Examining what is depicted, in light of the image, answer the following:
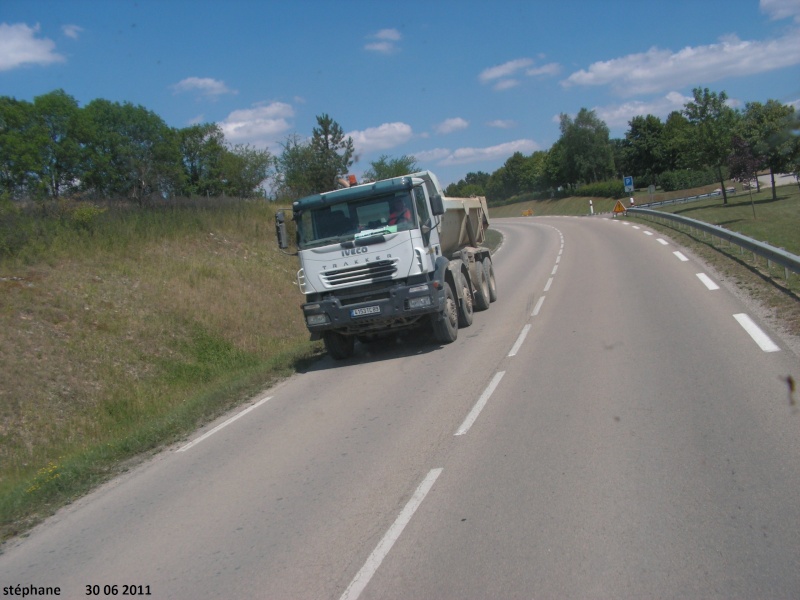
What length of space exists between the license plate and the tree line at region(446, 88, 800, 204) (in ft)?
22.6

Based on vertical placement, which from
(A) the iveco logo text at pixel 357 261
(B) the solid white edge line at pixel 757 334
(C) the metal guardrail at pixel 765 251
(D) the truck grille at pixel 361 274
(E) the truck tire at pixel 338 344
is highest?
(A) the iveco logo text at pixel 357 261

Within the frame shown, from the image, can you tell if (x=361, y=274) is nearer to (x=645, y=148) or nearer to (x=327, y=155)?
(x=327, y=155)

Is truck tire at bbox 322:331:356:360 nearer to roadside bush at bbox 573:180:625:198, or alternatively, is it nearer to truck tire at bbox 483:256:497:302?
truck tire at bbox 483:256:497:302

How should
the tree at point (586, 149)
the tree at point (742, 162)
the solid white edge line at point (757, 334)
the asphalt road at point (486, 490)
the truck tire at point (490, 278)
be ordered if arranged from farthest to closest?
1. the tree at point (586, 149)
2. the tree at point (742, 162)
3. the truck tire at point (490, 278)
4. the solid white edge line at point (757, 334)
5. the asphalt road at point (486, 490)

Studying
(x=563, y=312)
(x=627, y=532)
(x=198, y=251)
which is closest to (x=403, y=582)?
(x=627, y=532)

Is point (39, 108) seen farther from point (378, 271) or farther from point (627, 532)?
point (627, 532)

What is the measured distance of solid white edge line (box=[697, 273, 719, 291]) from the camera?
48.1 feet

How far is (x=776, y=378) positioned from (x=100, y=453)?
8.03m

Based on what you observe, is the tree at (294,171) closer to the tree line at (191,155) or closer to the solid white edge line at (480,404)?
the tree line at (191,155)

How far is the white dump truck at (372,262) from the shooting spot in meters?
11.9

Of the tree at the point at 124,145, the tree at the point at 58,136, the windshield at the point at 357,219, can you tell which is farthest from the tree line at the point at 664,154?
the tree at the point at 58,136

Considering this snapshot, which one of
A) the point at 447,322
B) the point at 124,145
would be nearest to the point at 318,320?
the point at 447,322

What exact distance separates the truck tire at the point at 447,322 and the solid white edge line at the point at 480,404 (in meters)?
2.70

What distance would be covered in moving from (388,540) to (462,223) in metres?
12.3
